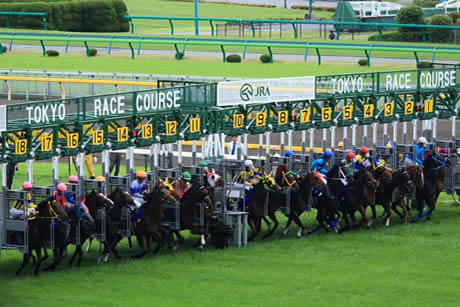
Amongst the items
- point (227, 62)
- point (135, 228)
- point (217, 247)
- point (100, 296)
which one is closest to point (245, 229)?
point (217, 247)

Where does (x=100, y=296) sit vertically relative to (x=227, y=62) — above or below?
below

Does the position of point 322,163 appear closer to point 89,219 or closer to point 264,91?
point 264,91

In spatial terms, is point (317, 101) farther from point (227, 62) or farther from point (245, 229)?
point (227, 62)

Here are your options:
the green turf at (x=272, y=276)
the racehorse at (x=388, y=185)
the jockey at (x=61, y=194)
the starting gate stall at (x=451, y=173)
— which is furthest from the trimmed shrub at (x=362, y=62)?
the jockey at (x=61, y=194)

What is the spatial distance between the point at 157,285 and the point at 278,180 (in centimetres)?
396

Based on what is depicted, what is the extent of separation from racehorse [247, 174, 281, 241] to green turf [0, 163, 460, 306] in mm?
394

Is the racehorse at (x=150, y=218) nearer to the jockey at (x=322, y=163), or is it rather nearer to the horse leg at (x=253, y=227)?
the horse leg at (x=253, y=227)

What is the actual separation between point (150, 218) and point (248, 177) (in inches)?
94.1

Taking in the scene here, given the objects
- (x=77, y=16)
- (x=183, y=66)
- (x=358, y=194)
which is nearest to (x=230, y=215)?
(x=358, y=194)

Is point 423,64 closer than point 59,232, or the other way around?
point 59,232

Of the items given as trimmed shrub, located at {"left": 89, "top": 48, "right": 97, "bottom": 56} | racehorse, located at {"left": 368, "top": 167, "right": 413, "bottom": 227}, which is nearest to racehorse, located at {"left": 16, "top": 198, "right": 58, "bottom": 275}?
racehorse, located at {"left": 368, "top": 167, "right": 413, "bottom": 227}

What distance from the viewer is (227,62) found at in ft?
132

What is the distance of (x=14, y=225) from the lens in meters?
16.1

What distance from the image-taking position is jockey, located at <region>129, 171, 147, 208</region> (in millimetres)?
17484
